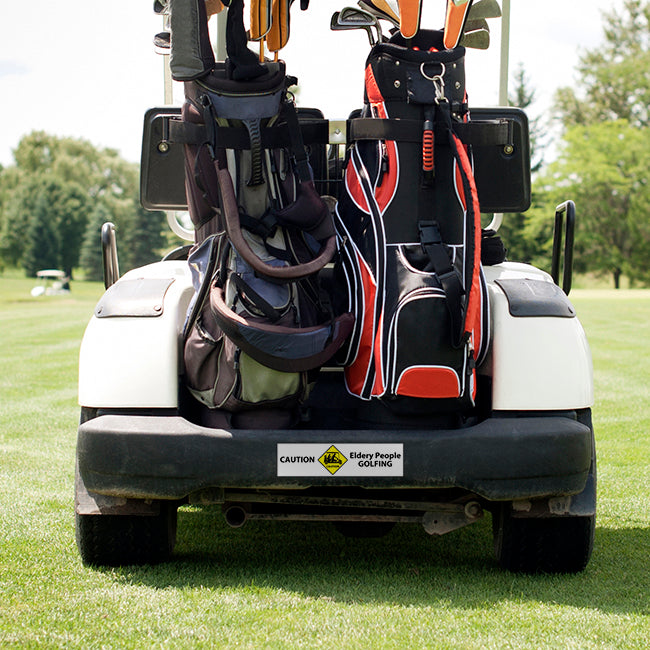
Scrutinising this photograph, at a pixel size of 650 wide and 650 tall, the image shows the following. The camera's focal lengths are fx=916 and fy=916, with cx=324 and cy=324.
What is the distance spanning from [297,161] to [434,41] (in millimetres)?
630

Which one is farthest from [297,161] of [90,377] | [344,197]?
[90,377]

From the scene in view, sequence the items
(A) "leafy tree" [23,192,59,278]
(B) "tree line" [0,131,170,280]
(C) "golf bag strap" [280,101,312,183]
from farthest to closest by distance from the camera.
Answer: (B) "tree line" [0,131,170,280]
(A) "leafy tree" [23,192,59,278]
(C) "golf bag strap" [280,101,312,183]

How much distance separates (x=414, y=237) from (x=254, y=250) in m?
0.52

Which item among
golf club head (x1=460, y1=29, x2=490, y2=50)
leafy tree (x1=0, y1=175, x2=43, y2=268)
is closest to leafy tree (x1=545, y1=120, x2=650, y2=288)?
leafy tree (x1=0, y1=175, x2=43, y2=268)

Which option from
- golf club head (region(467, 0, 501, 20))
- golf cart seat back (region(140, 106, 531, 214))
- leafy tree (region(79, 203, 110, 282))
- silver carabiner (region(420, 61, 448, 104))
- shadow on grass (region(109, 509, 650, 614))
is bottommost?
leafy tree (region(79, 203, 110, 282))

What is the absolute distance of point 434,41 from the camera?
→ 3.10 meters

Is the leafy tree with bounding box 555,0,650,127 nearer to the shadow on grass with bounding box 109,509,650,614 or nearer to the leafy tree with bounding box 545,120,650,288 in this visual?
the leafy tree with bounding box 545,120,650,288

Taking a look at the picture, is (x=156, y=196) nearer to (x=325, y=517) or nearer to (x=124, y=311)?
(x=124, y=311)

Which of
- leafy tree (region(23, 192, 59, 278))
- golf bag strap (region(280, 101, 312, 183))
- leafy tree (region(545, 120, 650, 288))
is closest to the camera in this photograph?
golf bag strap (region(280, 101, 312, 183))

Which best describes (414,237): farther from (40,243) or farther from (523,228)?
(40,243)

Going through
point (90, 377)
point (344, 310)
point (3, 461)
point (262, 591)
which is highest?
point (344, 310)

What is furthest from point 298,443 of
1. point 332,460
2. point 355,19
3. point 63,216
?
point 63,216

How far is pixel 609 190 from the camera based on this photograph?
57625mm

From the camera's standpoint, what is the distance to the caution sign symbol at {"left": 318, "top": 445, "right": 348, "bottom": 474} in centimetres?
287
